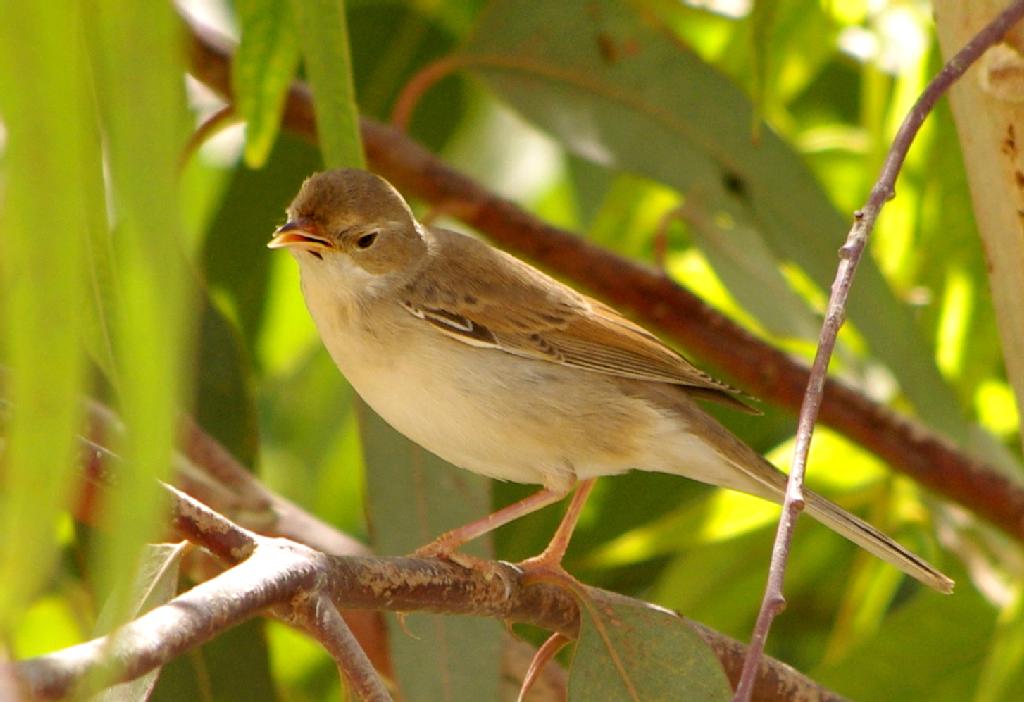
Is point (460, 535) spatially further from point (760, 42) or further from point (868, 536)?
point (760, 42)

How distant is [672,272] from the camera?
4586 millimetres

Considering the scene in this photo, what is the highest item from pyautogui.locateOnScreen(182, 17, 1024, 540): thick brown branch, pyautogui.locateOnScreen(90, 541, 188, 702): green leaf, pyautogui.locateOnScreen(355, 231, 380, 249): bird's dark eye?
pyautogui.locateOnScreen(182, 17, 1024, 540): thick brown branch

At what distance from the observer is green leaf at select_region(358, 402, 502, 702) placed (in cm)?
→ 294

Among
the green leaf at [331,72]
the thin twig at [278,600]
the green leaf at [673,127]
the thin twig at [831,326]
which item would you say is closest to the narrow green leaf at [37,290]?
the thin twig at [278,600]

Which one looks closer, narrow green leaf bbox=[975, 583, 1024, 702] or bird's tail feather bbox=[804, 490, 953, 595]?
bird's tail feather bbox=[804, 490, 953, 595]

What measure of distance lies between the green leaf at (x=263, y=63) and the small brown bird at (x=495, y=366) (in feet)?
1.04

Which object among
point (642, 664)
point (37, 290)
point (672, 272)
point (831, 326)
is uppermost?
point (672, 272)

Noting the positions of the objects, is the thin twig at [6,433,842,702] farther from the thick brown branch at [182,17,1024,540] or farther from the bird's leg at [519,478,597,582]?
the thick brown branch at [182,17,1024,540]

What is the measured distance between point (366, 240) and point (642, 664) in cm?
152

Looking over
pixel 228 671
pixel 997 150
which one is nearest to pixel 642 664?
pixel 997 150

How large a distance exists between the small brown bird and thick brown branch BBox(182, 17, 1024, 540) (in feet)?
0.57

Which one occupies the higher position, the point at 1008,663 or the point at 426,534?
the point at 1008,663

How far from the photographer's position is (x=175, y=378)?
94cm

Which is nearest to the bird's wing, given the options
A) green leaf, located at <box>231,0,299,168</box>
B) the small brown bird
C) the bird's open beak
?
the small brown bird
